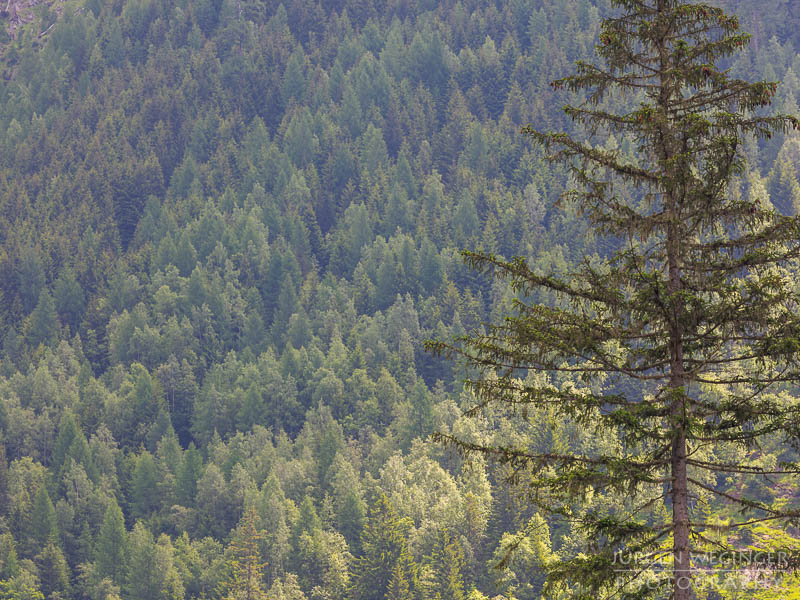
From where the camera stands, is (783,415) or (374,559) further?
(374,559)

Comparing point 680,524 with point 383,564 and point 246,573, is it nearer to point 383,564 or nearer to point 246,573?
point 383,564

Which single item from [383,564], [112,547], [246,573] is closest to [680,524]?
[383,564]

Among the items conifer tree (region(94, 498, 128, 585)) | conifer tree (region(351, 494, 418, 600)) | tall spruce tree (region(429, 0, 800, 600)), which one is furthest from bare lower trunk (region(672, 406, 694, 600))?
conifer tree (region(94, 498, 128, 585))

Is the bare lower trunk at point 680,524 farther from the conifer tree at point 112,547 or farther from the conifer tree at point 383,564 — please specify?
the conifer tree at point 112,547

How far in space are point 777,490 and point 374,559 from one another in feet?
132

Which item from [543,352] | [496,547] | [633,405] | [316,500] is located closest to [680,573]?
[633,405]

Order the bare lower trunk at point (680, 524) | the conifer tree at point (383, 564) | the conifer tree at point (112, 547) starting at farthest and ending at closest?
the conifer tree at point (112, 547) < the conifer tree at point (383, 564) < the bare lower trunk at point (680, 524)

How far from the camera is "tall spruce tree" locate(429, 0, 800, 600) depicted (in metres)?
20.4

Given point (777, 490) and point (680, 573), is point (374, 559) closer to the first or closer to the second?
point (777, 490)

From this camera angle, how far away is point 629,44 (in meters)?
22.6

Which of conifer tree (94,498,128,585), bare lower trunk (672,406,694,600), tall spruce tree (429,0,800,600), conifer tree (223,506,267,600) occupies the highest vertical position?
conifer tree (94,498,128,585)

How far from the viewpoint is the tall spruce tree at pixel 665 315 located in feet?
66.8

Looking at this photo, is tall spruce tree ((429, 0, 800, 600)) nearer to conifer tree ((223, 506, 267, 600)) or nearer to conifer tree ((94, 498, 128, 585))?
conifer tree ((223, 506, 267, 600))

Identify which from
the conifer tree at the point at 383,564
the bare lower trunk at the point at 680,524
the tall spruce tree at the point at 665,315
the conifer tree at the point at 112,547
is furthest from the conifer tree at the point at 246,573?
the bare lower trunk at the point at 680,524
